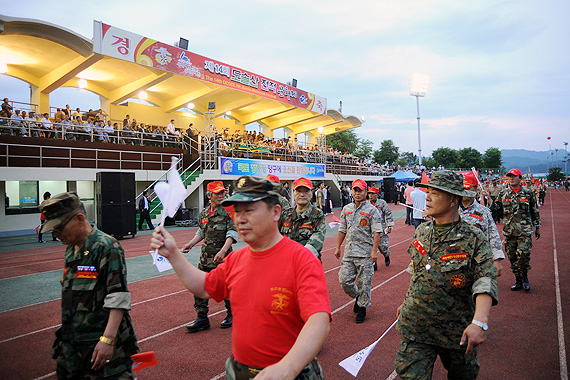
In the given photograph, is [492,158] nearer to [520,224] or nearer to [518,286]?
[518,286]

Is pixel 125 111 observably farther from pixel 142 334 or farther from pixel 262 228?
pixel 262 228

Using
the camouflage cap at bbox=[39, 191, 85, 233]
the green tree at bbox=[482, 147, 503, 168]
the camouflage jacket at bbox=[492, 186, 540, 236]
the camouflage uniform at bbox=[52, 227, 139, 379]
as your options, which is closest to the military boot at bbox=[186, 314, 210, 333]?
the camouflage uniform at bbox=[52, 227, 139, 379]

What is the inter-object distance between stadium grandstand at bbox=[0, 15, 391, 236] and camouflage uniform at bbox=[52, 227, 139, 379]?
12.3 metres

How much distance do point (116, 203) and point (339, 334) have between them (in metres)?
11.7

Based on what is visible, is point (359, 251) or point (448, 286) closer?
point (448, 286)

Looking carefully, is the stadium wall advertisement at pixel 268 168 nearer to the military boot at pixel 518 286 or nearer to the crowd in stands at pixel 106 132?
the crowd in stands at pixel 106 132

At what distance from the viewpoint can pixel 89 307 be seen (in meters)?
2.73

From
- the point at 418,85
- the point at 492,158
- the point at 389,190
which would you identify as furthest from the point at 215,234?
the point at 492,158

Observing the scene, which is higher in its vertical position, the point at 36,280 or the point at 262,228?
the point at 262,228

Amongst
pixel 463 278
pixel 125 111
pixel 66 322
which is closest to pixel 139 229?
pixel 125 111

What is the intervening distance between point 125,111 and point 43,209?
23.8 meters

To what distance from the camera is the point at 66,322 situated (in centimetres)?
274

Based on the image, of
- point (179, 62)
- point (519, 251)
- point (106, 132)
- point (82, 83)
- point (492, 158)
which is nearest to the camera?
point (519, 251)

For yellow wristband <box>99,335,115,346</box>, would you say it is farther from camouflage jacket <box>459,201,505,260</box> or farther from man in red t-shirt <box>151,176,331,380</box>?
camouflage jacket <box>459,201,505,260</box>
